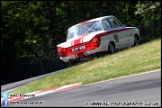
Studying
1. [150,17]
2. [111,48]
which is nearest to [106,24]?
[111,48]

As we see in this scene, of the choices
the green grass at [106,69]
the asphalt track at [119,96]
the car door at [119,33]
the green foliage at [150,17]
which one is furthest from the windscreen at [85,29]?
the green foliage at [150,17]

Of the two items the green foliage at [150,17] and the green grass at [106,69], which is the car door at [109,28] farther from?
the green foliage at [150,17]

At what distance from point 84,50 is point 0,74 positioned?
37.2 ft

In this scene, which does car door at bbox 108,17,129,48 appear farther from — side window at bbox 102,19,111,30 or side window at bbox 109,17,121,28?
side window at bbox 102,19,111,30

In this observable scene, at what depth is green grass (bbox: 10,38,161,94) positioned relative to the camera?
10.8 metres

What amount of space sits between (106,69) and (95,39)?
7.56 ft

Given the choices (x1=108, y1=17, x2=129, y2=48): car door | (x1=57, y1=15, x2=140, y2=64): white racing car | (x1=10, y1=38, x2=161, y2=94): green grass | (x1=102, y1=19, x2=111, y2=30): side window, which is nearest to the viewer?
(x1=10, y1=38, x2=161, y2=94): green grass

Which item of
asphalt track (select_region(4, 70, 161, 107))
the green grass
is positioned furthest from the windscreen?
asphalt track (select_region(4, 70, 161, 107))

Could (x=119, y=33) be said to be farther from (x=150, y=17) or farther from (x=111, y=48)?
(x=150, y=17)

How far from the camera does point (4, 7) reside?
89.8 ft

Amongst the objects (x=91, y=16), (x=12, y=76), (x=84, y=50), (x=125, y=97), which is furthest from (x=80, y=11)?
(x=125, y=97)

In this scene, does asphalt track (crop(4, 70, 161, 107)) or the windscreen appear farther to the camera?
the windscreen

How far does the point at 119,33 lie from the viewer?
50.9 feet

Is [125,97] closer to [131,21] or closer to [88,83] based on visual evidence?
[88,83]
